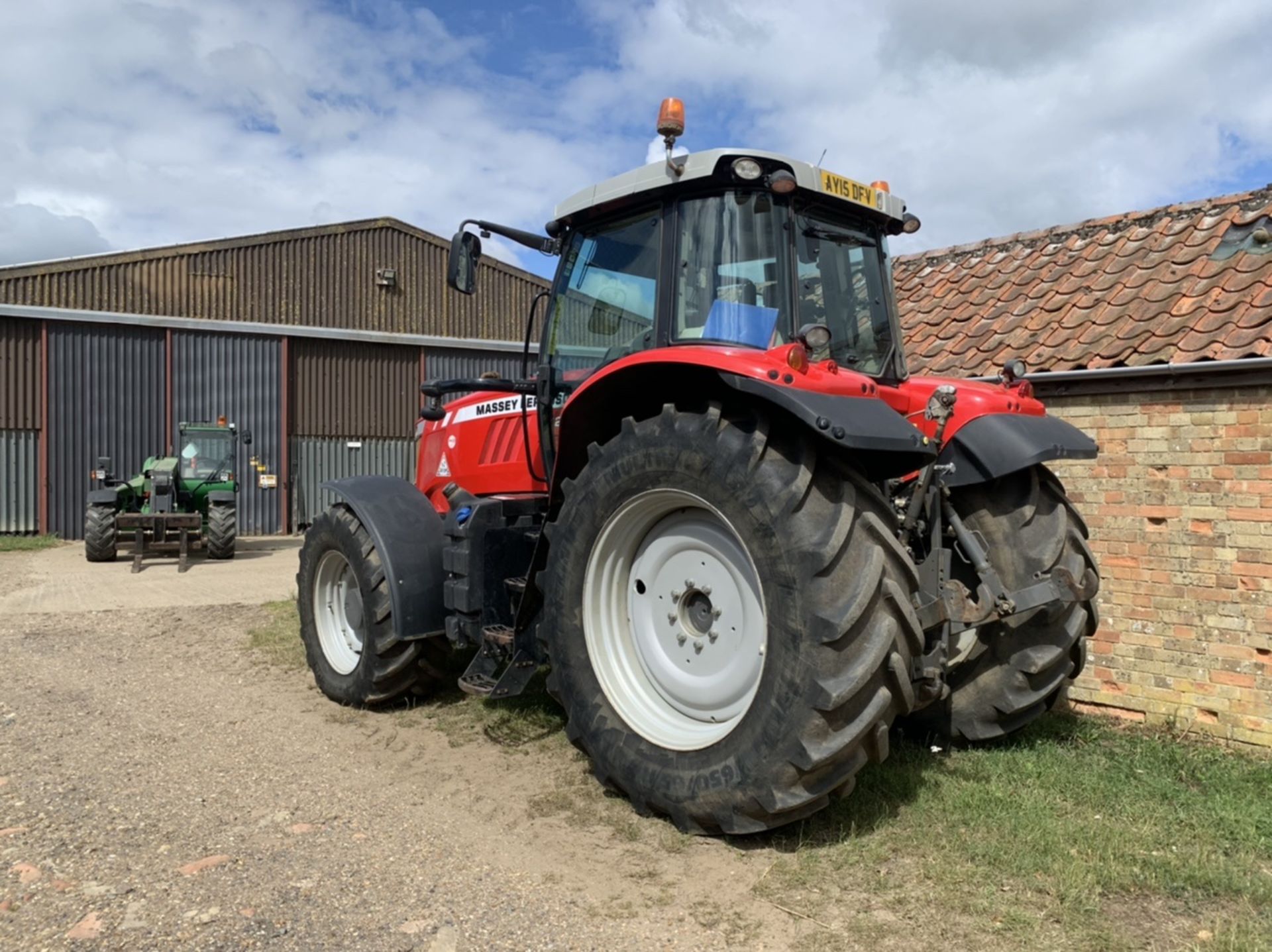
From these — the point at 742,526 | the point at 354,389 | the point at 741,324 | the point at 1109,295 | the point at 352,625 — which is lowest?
the point at 352,625

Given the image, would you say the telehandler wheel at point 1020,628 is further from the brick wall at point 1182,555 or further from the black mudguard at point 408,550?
the black mudguard at point 408,550

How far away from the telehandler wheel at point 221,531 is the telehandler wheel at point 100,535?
1244 millimetres

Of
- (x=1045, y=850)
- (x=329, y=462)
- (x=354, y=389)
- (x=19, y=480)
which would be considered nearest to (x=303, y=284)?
(x=354, y=389)

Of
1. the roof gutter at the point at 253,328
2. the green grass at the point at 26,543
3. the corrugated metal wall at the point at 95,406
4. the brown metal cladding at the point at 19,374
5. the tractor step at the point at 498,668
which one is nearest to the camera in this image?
the tractor step at the point at 498,668

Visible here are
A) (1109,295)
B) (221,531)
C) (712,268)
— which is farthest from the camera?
(221,531)

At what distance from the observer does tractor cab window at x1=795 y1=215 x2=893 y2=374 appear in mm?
4008

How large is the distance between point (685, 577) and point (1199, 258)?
14.8 feet

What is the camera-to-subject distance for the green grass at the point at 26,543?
15291 mm

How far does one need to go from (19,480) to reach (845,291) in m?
16.7

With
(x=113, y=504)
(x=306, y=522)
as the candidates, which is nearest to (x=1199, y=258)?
(x=113, y=504)

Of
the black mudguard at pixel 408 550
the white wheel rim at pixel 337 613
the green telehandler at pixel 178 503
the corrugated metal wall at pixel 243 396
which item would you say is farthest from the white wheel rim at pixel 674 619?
the corrugated metal wall at pixel 243 396

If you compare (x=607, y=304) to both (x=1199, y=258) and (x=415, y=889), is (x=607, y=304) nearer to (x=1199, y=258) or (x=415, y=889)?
(x=415, y=889)

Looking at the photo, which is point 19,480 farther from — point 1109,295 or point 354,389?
point 1109,295

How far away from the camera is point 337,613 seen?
18.9 feet
